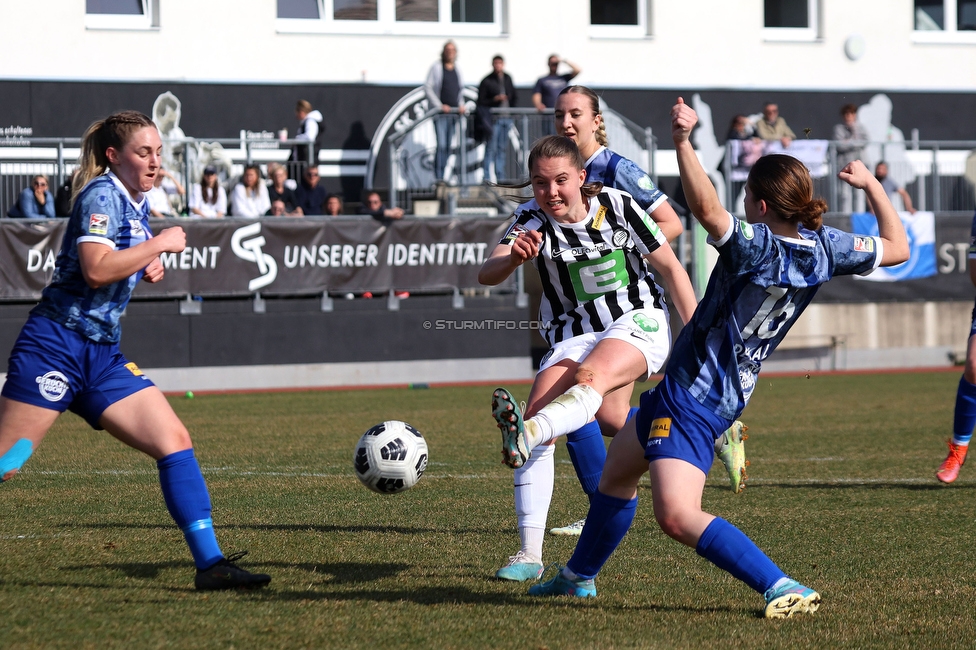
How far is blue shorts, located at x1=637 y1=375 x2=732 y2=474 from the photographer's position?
13.9ft

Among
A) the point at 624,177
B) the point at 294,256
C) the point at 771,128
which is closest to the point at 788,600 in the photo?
the point at 624,177

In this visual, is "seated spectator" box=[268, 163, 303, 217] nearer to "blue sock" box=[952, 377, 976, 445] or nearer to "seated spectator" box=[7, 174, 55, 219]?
"seated spectator" box=[7, 174, 55, 219]

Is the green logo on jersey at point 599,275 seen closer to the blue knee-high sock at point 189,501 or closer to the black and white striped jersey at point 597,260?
the black and white striped jersey at point 597,260

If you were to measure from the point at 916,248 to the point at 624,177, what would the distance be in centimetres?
1634

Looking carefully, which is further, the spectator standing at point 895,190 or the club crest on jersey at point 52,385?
the spectator standing at point 895,190

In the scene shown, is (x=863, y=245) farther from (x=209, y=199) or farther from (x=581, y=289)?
(x=209, y=199)

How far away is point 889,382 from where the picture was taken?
17.5m

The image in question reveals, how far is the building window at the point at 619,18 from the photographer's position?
23.5 metres

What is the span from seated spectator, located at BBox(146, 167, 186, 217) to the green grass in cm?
699

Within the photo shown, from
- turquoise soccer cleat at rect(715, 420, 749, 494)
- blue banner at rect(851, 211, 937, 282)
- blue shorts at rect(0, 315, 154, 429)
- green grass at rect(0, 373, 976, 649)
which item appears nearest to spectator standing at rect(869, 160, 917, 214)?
blue banner at rect(851, 211, 937, 282)

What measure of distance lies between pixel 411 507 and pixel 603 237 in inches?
98.8

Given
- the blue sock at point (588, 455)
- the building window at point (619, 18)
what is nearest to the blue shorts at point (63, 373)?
the blue sock at point (588, 455)

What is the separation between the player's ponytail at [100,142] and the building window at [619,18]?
63.5ft

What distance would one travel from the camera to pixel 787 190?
4.19m
